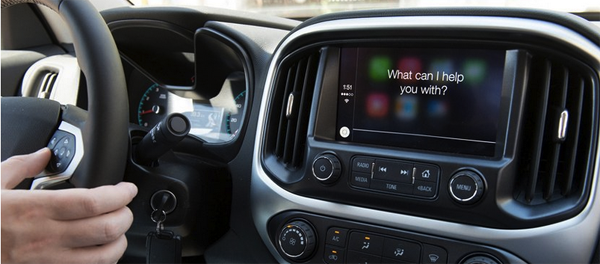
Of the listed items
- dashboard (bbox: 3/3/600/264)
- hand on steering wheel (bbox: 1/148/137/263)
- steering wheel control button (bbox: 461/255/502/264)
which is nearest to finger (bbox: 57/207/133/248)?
hand on steering wheel (bbox: 1/148/137/263)

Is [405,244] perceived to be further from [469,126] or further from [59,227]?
[59,227]

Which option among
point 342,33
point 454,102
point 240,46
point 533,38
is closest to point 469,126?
point 454,102

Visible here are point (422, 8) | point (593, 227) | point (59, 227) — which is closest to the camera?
point (59, 227)

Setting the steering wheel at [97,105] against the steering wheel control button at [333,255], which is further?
the steering wheel control button at [333,255]

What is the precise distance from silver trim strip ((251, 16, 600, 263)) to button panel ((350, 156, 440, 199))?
0.20ft

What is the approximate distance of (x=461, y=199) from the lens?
3.32 feet

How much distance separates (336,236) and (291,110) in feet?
0.97

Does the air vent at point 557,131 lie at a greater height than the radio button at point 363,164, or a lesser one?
greater

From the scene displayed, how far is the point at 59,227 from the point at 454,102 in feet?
2.41

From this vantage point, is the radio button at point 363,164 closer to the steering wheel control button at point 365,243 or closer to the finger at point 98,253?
the steering wheel control button at point 365,243

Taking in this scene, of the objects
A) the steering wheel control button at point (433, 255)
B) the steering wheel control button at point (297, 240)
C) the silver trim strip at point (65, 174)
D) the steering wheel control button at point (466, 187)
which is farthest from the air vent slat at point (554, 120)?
the silver trim strip at point (65, 174)

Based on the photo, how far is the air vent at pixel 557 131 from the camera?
955 millimetres

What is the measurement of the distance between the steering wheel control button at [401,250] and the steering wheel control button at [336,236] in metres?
0.09

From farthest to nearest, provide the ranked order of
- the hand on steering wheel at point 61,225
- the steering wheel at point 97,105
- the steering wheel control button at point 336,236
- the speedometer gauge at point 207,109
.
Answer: the speedometer gauge at point 207,109
the steering wheel control button at point 336,236
the steering wheel at point 97,105
the hand on steering wheel at point 61,225
